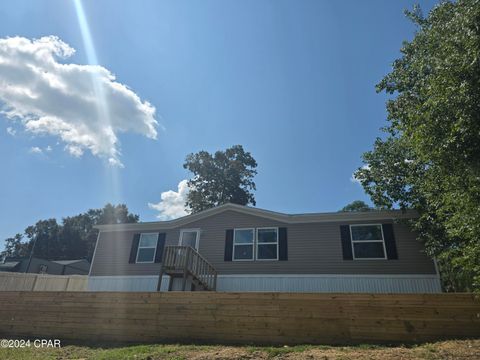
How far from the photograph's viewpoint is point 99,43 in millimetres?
10219

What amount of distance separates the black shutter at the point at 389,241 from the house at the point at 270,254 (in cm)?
3

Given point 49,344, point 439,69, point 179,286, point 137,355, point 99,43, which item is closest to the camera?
point 439,69

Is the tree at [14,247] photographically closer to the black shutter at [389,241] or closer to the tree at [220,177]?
the tree at [220,177]

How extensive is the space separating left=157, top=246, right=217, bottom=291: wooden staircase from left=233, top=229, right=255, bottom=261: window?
1.48m

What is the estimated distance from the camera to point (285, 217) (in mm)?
12391

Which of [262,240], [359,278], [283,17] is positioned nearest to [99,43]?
[283,17]

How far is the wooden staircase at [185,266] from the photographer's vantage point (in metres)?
10.7

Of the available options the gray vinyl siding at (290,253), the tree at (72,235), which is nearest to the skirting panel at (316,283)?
the gray vinyl siding at (290,253)

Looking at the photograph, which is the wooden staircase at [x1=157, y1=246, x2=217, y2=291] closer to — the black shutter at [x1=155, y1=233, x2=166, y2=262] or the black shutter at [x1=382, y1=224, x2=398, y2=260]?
the black shutter at [x1=155, y1=233, x2=166, y2=262]

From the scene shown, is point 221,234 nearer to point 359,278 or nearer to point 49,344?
point 359,278

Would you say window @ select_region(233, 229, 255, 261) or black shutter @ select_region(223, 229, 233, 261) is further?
black shutter @ select_region(223, 229, 233, 261)

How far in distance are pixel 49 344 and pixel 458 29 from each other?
36.2 feet

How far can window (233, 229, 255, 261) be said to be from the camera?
12328 mm

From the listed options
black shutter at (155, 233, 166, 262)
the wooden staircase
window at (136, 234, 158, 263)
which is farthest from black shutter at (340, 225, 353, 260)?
window at (136, 234, 158, 263)
